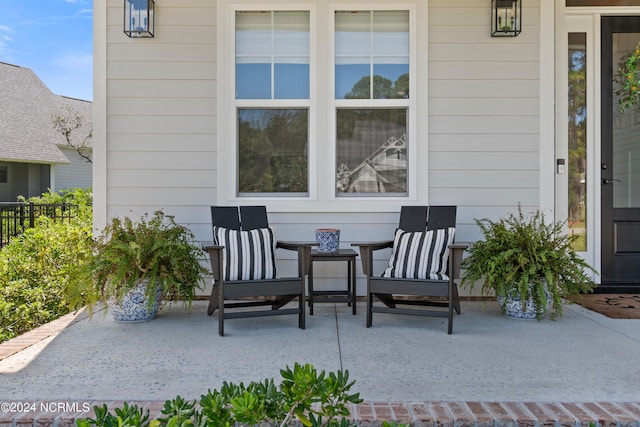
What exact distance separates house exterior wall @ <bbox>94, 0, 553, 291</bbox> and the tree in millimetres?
12520

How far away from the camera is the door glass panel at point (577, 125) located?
4336 mm

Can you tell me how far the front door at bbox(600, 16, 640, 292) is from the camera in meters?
4.30

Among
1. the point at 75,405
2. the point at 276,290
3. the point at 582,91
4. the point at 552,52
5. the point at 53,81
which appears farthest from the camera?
the point at 53,81

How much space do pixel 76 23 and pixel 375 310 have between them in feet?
68.7

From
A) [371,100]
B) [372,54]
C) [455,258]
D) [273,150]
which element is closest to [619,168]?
[455,258]

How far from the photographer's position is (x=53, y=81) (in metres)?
22.0

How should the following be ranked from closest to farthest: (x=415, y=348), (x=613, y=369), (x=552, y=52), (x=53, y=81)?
1. (x=613, y=369)
2. (x=415, y=348)
3. (x=552, y=52)
4. (x=53, y=81)

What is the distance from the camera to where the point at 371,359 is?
264 cm

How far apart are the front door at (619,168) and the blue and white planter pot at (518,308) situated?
135 cm

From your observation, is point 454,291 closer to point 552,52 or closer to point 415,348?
point 415,348

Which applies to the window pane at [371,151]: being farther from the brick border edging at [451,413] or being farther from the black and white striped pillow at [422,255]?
the brick border edging at [451,413]

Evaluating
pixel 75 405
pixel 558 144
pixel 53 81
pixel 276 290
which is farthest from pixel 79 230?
pixel 53 81

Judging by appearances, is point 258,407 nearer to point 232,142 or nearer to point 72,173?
point 232,142

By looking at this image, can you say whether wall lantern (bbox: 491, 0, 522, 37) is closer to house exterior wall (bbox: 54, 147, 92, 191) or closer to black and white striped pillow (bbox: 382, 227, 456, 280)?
black and white striped pillow (bbox: 382, 227, 456, 280)
